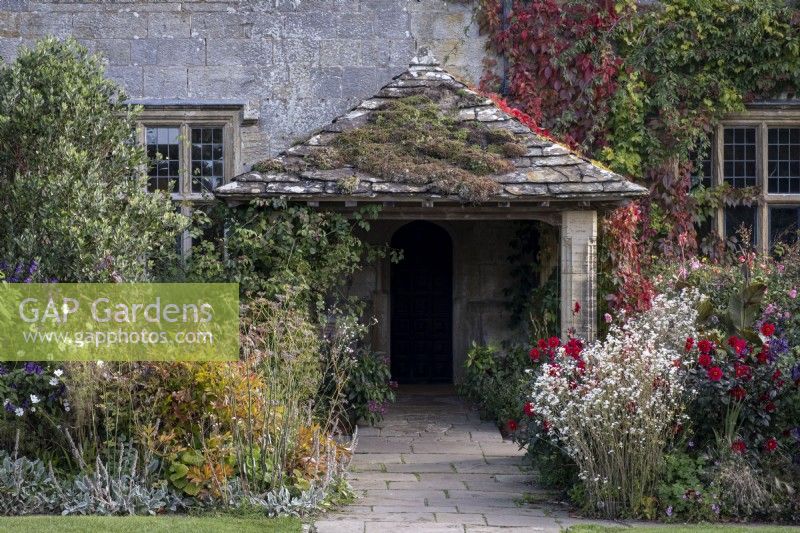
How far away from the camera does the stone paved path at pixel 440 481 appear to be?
6.96m

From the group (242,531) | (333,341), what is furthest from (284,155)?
(242,531)

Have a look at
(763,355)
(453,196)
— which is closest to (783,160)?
(453,196)

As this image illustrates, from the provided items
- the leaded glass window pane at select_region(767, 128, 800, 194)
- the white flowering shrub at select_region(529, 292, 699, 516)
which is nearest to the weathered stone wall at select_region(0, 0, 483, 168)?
the leaded glass window pane at select_region(767, 128, 800, 194)

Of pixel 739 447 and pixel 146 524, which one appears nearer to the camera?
pixel 146 524

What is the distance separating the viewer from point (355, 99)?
1174 centimetres

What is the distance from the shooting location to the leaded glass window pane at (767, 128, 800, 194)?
11.9m

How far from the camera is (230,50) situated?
11695 mm

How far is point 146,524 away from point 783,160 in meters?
8.27

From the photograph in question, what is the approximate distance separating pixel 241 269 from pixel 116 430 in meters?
2.50

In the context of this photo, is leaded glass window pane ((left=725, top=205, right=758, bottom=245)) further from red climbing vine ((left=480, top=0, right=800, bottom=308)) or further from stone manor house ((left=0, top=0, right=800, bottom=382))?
red climbing vine ((left=480, top=0, right=800, bottom=308))

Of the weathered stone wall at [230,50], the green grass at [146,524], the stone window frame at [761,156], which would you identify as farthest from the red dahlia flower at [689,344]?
the weathered stone wall at [230,50]

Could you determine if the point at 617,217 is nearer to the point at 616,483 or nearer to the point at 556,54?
the point at 556,54

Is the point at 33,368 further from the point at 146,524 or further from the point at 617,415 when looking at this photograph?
the point at 617,415

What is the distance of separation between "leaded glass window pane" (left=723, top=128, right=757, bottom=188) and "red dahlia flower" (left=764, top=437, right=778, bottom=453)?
512 centimetres
